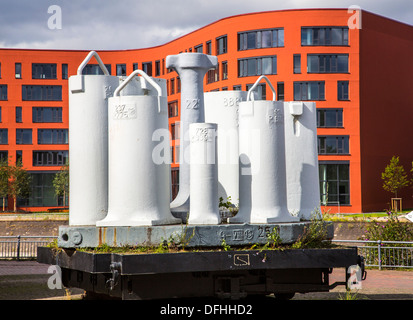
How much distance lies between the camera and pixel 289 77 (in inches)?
2404

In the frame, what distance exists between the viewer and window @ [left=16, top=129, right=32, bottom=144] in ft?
265

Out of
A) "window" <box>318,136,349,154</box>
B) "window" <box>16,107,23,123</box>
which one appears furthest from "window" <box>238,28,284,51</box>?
"window" <box>16,107,23,123</box>

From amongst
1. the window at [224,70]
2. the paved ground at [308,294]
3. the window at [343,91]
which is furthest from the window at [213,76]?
the paved ground at [308,294]

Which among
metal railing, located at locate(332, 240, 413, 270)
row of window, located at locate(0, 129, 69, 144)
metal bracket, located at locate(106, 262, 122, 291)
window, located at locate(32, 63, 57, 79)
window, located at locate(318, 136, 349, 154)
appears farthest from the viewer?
row of window, located at locate(0, 129, 69, 144)

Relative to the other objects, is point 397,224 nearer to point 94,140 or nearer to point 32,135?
point 94,140

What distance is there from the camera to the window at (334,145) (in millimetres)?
60469

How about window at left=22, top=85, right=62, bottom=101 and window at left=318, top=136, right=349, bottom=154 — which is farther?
window at left=22, top=85, right=62, bottom=101

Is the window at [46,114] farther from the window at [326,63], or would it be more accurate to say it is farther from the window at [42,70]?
the window at [326,63]

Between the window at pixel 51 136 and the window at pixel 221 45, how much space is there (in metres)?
25.6

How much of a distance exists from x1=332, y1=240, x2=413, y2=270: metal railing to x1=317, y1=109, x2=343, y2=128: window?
38.6 m

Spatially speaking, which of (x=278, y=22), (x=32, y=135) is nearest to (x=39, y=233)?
(x=278, y=22)

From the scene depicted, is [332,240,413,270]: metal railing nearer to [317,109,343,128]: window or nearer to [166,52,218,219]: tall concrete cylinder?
[166,52,218,219]: tall concrete cylinder

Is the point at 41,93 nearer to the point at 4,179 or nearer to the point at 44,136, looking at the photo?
the point at 44,136
